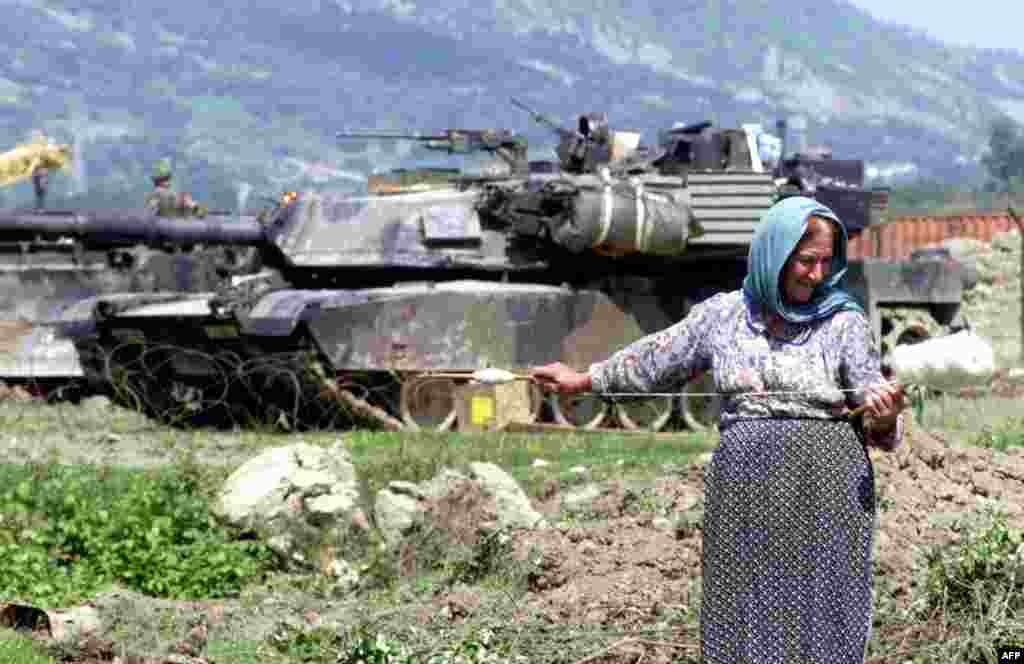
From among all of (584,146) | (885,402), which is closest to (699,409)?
(584,146)

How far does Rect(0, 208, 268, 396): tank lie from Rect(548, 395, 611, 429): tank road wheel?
3289 millimetres

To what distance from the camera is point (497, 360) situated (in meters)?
18.8

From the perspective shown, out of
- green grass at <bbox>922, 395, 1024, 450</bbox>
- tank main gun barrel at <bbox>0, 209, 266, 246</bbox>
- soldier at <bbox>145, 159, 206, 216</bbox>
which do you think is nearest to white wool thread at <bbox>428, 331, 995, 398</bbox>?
green grass at <bbox>922, 395, 1024, 450</bbox>

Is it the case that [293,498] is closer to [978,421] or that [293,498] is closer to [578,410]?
[978,421]

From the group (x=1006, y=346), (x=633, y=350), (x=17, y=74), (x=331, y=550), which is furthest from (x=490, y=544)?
(x=17, y=74)

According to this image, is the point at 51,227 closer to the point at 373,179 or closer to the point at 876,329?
the point at 373,179

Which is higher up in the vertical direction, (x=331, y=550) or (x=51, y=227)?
(x=51, y=227)

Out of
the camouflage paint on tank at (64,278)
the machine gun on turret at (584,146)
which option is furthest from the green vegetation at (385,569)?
the camouflage paint on tank at (64,278)

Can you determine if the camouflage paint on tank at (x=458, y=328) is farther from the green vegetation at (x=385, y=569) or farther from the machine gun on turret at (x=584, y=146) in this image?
the green vegetation at (x=385, y=569)

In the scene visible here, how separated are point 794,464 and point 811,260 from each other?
56cm

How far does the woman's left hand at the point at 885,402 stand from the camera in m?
6.41

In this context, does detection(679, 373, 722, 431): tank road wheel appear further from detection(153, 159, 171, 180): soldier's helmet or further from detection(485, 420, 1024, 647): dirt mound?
detection(485, 420, 1024, 647): dirt mound

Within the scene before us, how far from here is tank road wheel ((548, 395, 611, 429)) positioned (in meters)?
19.1

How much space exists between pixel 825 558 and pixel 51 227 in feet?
56.0
